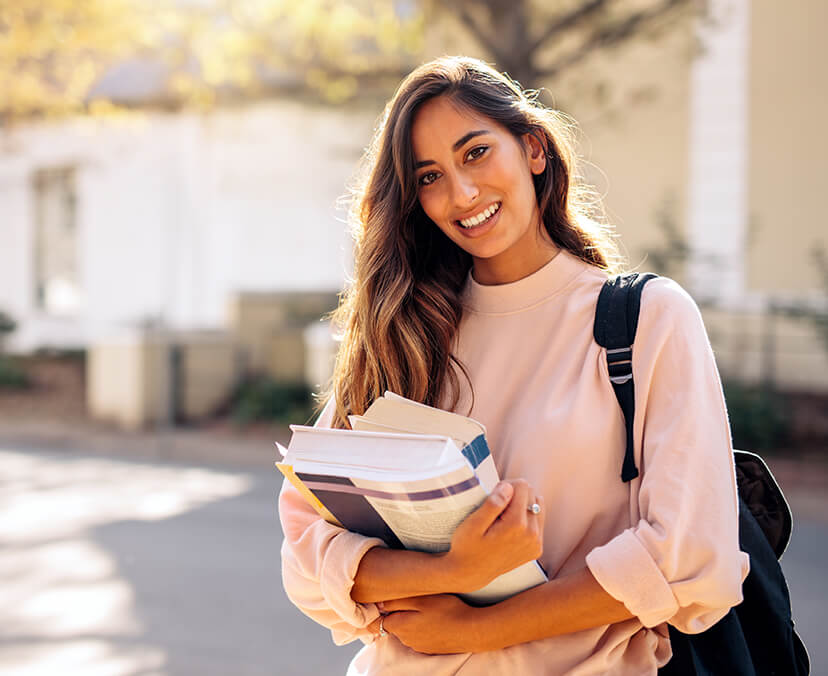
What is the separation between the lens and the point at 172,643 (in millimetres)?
4719

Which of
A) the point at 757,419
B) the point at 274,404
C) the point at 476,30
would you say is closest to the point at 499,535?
the point at 757,419

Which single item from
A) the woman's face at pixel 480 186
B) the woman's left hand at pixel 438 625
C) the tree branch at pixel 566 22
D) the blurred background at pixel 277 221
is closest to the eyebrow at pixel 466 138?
the woman's face at pixel 480 186

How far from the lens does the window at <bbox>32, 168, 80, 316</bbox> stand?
18.2 meters

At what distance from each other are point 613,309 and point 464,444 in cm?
42

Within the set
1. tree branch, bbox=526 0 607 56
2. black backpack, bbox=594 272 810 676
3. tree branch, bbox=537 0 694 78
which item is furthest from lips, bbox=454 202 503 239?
tree branch, bbox=537 0 694 78

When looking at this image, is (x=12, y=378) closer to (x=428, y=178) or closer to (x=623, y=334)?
(x=428, y=178)

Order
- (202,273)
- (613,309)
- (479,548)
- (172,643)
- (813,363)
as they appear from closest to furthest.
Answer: (479,548) → (613,309) → (172,643) → (813,363) → (202,273)

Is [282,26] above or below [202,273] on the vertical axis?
above

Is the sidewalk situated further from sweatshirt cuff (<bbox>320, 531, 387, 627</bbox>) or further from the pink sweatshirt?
sweatshirt cuff (<bbox>320, 531, 387, 627</bbox>)

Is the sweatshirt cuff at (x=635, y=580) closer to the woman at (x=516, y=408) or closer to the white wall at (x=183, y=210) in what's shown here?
the woman at (x=516, y=408)

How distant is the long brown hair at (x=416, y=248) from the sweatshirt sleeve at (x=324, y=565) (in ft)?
0.61

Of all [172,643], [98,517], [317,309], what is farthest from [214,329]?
[172,643]

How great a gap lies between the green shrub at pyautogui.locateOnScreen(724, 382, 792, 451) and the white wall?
657cm

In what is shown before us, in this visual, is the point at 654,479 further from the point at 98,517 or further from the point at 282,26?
the point at 282,26
